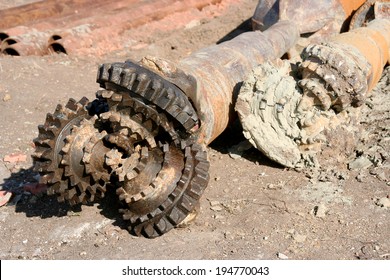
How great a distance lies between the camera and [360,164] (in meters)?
4.44

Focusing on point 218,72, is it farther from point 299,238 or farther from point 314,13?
point 314,13

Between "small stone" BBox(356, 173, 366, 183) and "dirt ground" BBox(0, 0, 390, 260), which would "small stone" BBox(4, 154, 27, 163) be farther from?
"small stone" BBox(356, 173, 366, 183)

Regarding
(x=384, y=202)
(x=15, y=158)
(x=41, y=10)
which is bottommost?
(x=384, y=202)

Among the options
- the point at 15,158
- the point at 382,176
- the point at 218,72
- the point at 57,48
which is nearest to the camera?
the point at 382,176

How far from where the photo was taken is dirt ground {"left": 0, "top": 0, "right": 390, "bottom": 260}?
362 cm

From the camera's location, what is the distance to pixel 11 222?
4051 mm

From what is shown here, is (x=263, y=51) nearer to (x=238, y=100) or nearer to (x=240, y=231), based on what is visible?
(x=238, y=100)

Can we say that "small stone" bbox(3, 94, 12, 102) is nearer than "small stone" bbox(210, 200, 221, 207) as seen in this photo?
No

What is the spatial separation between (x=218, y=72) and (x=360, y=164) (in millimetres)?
1454

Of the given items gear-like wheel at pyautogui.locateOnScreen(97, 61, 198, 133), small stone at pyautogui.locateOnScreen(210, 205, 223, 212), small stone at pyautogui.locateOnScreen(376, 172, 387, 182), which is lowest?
small stone at pyautogui.locateOnScreen(376, 172, 387, 182)

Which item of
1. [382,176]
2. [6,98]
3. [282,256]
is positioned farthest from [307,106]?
[6,98]

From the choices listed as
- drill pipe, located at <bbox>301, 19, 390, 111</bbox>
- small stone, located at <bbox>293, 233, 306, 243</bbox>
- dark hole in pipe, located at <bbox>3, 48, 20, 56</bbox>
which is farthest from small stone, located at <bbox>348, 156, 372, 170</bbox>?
dark hole in pipe, located at <bbox>3, 48, 20, 56</bbox>

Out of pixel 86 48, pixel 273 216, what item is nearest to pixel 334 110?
pixel 273 216
